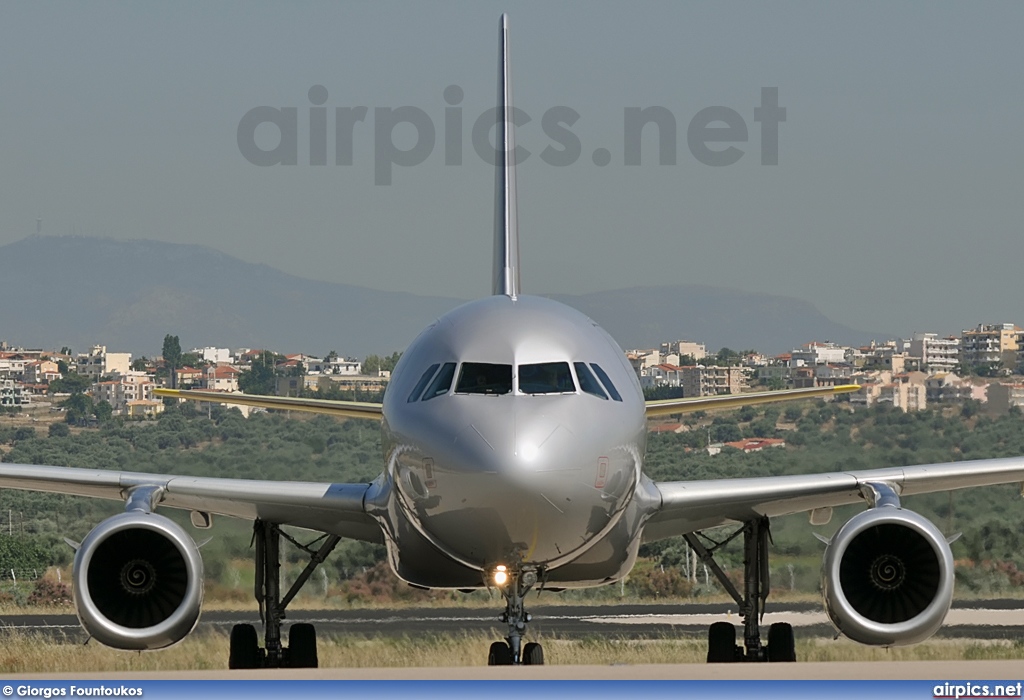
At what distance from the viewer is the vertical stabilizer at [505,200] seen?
1834 centimetres

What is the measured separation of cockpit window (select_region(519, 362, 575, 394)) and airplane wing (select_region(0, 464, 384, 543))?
340 centimetres

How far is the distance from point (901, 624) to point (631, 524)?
2439mm

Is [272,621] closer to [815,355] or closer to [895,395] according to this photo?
[895,395]

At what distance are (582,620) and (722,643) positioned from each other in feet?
39.6

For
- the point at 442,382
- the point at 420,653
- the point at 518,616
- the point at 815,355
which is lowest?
the point at 420,653

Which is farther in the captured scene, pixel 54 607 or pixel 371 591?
pixel 54 607

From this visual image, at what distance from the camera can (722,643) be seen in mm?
18391

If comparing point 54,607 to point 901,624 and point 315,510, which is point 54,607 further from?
point 901,624

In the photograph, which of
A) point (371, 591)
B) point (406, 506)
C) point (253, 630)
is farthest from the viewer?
point (371, 591)

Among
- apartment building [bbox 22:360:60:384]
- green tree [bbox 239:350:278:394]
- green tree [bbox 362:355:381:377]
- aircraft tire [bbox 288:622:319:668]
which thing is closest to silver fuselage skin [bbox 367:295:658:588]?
aircraft tire [bbox 288:622:319:668]

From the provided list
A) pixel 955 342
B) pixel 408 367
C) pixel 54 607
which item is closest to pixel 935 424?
pixel 54 607

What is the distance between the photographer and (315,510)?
639 inches

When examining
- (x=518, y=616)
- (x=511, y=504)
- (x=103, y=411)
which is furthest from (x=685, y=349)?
(x=511, y=504)

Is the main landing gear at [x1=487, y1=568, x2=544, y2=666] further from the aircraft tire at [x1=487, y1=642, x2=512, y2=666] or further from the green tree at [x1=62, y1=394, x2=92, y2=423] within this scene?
the green tree at [x1=62, y1=394, x2=92, y2=423]
